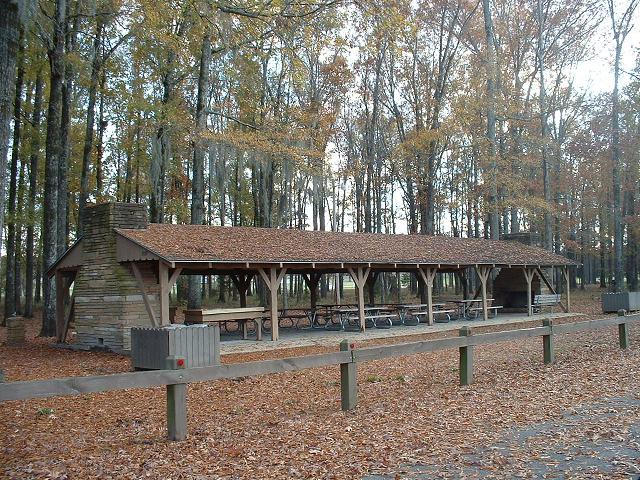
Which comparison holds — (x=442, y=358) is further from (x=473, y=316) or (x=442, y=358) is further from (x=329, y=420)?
(x=473, y=316)

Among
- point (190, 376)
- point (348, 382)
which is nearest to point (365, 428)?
point (348, 382)

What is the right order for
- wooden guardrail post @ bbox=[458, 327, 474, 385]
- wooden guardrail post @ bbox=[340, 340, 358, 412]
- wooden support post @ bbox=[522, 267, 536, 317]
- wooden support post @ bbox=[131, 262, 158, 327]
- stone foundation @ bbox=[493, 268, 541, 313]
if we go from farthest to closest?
stone foundation @ bbox=[493, 268, 541, 313] < wooden support post @ bbox=[522, 267, 536, 317] < wooden support post @ bbox=[131, 262, 158, 327] < wooden guardrail post @ bbox=[458, 327, 474, 385] < wooden guardrail post @ bbox=[340, 340, 358, 412]


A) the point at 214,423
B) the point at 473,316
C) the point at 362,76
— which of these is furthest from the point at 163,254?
the point at 362,76

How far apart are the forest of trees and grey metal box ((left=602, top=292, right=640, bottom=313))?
3.28 m

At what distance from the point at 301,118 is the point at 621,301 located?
44.7 feet

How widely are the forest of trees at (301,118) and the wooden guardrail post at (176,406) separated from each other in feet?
21.7

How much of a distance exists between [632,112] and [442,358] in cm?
2551

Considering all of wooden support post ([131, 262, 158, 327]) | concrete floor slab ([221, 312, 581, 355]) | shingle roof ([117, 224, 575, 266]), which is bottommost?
concrete floor slab ([221, 312, 581, 355])

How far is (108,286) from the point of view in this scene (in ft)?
46.4

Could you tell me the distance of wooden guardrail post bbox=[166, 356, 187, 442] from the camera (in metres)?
5.38

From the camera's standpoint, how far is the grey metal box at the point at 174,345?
9.49 meters

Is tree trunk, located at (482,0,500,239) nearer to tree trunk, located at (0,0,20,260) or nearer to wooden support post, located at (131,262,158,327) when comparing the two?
wooden support post, located at (131,262,158,327)

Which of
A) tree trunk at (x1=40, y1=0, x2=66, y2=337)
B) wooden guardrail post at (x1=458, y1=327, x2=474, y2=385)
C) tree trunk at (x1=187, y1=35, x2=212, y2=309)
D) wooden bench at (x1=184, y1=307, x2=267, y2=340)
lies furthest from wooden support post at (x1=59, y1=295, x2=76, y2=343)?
wooden guardrail post at (x1=458, y1=327, x2=474, y2=385)

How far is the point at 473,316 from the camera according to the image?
2256cm
